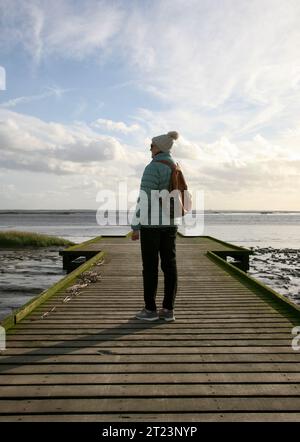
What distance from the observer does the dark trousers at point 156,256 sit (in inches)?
206

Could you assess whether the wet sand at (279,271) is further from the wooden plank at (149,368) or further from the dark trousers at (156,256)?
the wooden plank at (149,368)

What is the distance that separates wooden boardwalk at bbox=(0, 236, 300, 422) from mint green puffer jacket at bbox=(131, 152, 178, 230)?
1347mm

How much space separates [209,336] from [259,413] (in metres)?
1.78

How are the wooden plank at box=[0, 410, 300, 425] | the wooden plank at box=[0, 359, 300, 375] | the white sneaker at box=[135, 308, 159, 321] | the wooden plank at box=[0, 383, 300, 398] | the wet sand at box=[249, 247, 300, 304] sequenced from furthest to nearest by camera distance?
the wet sand at box=[249, 247, 300, 304] → the white sneaker at box=[135, 308, 159, 321] → the wooden plank at box=[0, 359, 300, 375] → the wooden plank at box=[0, 383, 300, 398] → the wooden plank at box=[0, 410, 300, 425]

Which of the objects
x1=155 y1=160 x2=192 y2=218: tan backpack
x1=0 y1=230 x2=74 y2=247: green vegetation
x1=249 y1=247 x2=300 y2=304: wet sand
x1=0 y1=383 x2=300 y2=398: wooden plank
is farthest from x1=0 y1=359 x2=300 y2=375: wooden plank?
x1=0 y1=230 x2=74 y2=247: green vegetation

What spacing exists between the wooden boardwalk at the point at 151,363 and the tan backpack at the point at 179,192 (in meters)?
1.53

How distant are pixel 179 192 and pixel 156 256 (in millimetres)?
908

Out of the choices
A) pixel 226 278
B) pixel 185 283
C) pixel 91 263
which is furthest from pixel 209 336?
pixel 91 263

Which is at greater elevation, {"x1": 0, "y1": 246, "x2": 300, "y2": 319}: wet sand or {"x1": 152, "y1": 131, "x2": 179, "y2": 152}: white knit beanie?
{"x1": 152, "y1": 131, "x2": 179, "y2": 152}: white knit beanie

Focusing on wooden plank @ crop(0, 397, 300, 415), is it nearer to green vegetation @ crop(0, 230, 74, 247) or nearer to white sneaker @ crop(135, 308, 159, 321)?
white sneaker @ crop(135, 308, 159, 321)

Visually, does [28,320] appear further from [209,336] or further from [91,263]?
[91,263]

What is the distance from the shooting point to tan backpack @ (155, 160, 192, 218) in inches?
206

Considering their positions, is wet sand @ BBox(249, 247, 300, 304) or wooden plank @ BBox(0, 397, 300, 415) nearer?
wooden plank @ BBox(0, 397, 300, 415)

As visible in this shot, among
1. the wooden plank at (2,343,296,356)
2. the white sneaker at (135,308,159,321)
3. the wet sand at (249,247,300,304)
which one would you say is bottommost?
the wet sand at (249,247,300,304)
